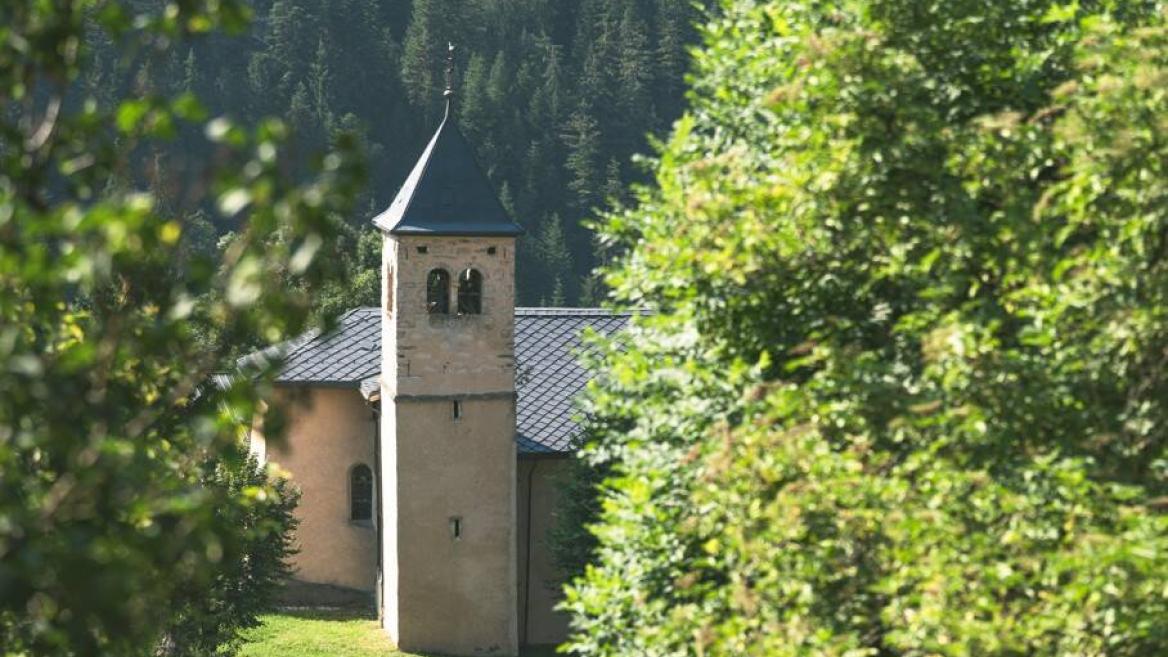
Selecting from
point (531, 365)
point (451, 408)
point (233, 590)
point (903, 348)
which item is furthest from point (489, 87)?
point (903, 348)

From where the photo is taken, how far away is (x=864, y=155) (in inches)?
517

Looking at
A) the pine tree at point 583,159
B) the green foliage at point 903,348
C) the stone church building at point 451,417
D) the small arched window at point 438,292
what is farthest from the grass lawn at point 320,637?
the pine tree at point 583,159

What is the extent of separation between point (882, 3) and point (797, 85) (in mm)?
1012

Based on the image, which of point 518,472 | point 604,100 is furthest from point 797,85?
point 604,100

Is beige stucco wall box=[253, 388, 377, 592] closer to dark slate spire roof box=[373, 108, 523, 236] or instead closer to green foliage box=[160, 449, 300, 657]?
green foliage box=[160, 449, 300, 657]

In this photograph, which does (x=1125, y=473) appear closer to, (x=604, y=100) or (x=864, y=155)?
(x=864, y=155)

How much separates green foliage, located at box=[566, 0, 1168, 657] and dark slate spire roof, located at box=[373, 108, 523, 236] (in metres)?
14.0

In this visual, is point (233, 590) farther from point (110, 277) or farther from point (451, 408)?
point (110, 277)

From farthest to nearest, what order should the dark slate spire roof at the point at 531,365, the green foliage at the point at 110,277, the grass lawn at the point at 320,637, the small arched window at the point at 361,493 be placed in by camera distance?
the small arched window at the point at 361,493 → the dark slate spire roof at the point at 531,365 → the grass lawn at the point at 320,637 → the green foliage at the point at 110,277

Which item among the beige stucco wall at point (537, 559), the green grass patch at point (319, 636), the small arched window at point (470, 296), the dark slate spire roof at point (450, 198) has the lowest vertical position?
the green grass patch at point (319, 636)

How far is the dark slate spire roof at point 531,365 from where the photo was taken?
1221 inches

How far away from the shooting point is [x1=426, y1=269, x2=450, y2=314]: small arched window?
95.5ft

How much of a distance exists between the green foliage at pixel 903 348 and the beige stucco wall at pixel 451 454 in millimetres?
14177

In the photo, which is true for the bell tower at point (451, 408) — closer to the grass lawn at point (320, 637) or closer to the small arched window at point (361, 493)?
the grass lawn at point (320, 637)
